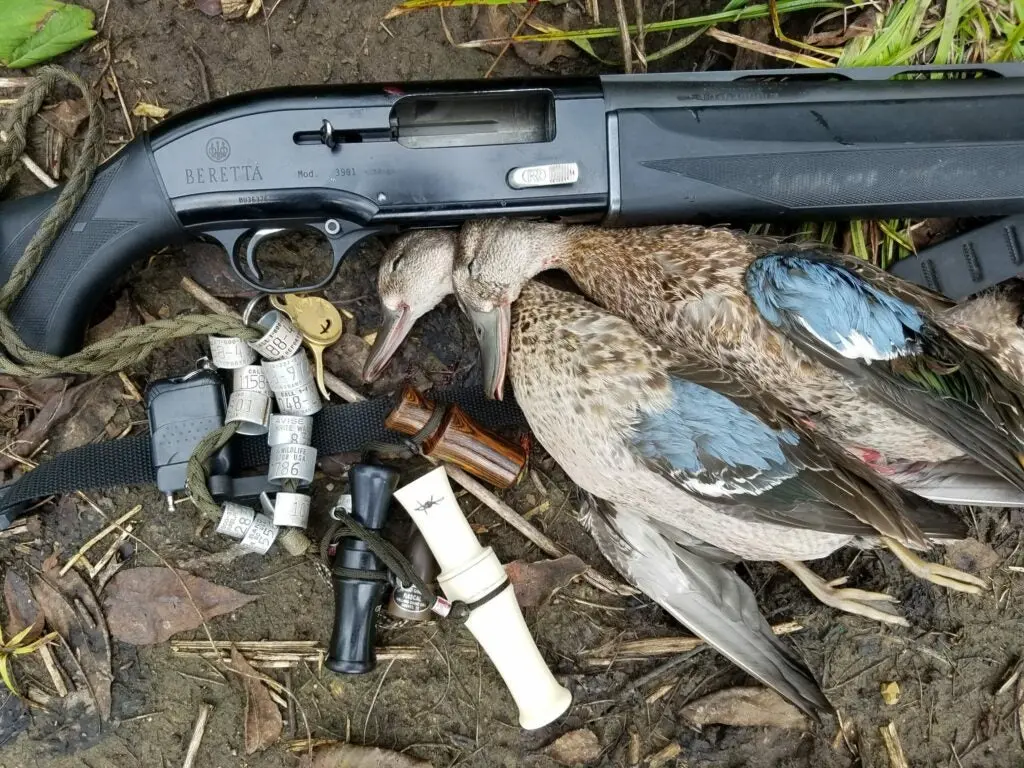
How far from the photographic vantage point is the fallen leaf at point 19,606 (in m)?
2.29

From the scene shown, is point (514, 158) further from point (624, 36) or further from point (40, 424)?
point (40, 424)

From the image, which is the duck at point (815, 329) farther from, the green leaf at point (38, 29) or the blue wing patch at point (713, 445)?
the green leaf at point (38, 29)

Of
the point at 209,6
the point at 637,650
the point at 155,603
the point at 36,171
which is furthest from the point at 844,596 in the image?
the point at 36,171

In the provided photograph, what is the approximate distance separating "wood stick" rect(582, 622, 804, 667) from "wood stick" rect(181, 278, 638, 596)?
17 centimetres

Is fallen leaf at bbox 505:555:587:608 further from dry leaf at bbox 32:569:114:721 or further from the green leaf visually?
the green leaf

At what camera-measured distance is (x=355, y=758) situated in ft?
7.50

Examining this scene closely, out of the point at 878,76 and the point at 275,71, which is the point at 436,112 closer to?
the point at 275,71

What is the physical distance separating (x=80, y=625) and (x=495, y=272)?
1.69m

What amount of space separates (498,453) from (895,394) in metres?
1.09

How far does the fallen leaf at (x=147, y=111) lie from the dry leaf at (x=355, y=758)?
2.02m

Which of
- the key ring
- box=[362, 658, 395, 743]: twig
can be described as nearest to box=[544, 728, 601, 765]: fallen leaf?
box=[362, 658, 395, 743]: twig

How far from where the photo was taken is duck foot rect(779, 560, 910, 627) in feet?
7.88

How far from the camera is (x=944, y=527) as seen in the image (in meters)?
2.28

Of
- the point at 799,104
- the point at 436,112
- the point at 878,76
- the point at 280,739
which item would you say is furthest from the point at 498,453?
the point at 878,76
